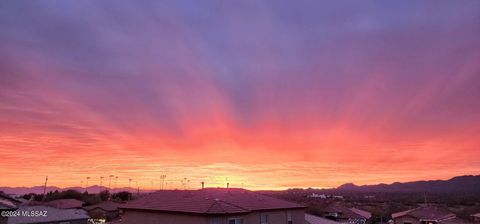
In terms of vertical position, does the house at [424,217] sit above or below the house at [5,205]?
below

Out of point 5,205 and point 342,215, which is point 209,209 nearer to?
point 5,205

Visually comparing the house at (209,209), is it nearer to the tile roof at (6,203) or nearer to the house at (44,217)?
the tile roof at (6,203)

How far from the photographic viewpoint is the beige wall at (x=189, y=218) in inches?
1515

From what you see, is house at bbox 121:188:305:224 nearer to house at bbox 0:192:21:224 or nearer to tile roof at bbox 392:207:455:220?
house at bbox 0:192:21:224

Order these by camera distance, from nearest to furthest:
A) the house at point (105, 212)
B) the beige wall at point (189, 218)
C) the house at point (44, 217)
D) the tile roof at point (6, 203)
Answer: the tile roof at point (6, 203)
the beige wall at point (189, 218)
the house at point (44, 217)
the house at point (105, 212)

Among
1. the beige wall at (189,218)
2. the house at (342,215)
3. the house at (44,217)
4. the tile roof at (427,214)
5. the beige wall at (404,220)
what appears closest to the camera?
the beige wall at (189,218)

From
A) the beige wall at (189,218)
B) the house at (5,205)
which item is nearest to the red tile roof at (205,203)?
the beige wall at (189,218)

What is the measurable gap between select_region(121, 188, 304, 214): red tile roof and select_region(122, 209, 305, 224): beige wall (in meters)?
0.60

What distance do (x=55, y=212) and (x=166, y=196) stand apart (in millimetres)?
28486

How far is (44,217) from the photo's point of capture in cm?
5928

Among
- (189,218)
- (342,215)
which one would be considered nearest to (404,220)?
(342,215)

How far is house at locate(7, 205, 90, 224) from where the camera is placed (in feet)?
178

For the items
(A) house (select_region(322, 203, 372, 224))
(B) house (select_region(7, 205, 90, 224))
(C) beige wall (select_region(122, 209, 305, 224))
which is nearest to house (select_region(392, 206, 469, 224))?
(A) house (select_region(322, 203, 372, 224))

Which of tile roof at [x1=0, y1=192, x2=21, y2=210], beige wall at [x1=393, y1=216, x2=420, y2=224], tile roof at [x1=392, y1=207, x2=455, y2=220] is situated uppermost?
tile roof at [x1=0, y1=192, x2=21, y2=210]
